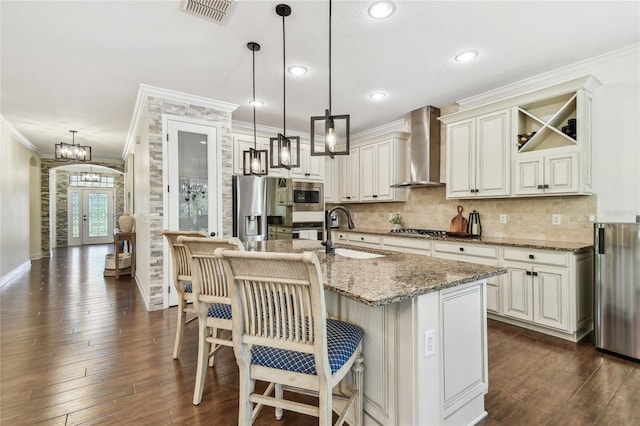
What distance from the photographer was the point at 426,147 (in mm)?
4312

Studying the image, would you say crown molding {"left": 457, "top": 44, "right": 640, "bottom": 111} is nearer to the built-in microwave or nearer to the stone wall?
the built-in microwave

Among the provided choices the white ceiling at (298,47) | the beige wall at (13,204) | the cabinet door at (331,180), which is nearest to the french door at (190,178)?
the white ceiling at (298,47)

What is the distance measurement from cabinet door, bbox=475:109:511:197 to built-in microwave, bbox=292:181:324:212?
2584 mm

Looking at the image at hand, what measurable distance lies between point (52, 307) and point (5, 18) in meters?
3.13

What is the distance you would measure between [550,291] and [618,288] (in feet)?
1.52

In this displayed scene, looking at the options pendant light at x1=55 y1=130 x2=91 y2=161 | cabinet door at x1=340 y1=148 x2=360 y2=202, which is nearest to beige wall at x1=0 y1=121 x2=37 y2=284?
pendant light at x1=55 y1=130 x2=91 y2=161

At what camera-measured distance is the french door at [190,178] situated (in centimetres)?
378

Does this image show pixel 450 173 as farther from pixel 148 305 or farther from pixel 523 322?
pixel 148 305

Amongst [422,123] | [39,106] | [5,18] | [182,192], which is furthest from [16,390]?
[422,123]

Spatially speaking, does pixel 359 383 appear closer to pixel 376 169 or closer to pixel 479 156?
pixel 479 156

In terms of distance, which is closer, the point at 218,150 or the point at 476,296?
the point at 476,296

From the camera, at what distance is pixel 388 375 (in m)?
1.48

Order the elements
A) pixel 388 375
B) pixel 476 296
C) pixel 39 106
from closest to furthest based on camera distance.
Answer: pixel 388 375, pixel 476 296, pixel 39 106

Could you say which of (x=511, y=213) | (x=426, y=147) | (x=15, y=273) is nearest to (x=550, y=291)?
(x=511, y=213)
